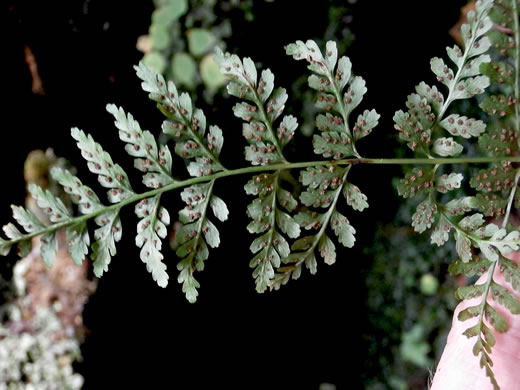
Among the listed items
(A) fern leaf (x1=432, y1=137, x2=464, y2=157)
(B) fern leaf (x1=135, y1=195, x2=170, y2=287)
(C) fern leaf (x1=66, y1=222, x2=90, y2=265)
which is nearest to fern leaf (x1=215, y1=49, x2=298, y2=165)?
(B) fern leaf (x1=135, y1=195, x2=170, y2=287)

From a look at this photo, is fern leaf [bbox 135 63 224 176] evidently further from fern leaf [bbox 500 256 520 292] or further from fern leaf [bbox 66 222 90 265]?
fern leaf [bbox 500 256 520 292]

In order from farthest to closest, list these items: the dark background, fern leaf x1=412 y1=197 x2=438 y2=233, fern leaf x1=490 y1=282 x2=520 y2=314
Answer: the dark background
fern leaf x1=412 y1=197 x2=438 y2=233
fern leaf x1=490 y1=282 x2=520 y2=314

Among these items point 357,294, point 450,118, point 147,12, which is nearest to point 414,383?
point 357,294

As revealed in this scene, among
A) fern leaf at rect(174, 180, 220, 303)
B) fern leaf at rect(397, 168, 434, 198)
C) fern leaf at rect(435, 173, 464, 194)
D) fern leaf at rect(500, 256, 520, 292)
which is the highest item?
fern leaf at rect(174, 180, 220, 303)

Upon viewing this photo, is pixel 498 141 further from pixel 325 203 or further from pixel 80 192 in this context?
pixel 80 192

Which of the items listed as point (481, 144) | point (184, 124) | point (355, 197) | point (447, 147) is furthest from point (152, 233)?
point (481, 144)

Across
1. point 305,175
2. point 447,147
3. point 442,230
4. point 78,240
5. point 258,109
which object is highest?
point 258,109

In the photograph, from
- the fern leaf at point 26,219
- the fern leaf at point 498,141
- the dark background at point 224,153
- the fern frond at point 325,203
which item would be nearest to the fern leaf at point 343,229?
the fern frond at point 325,203

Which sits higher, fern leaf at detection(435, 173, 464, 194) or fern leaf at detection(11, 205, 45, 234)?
fern leaf at detection(11, 205, 45, 234)
